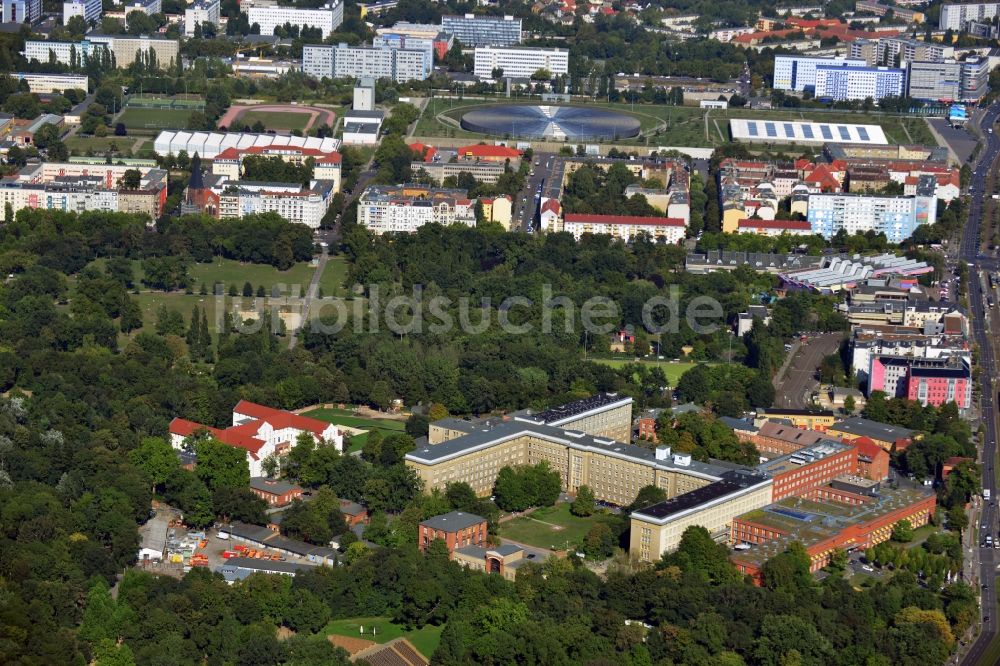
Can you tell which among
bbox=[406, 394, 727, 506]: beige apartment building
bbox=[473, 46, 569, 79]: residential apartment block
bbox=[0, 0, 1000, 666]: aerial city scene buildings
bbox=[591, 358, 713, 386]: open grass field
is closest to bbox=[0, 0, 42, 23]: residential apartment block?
bbox=[0, 0, 1000, 666]: aerial city scene buildings

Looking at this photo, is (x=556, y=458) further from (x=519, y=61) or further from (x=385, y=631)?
(x=519, y=61)

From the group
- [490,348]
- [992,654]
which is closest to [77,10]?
[490,348]

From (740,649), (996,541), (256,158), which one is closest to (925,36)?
(256,158)

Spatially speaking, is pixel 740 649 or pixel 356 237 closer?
pixel 740 649

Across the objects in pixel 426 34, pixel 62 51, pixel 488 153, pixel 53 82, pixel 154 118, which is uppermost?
pixel 426 34

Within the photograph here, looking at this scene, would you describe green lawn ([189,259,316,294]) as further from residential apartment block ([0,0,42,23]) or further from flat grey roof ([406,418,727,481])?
residential apartment block ([0,0,42,23])

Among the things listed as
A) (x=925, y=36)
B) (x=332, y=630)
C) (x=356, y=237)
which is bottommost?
(x=332, y=630)

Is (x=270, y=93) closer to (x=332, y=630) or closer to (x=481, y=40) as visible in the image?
(x=481, y=40)
